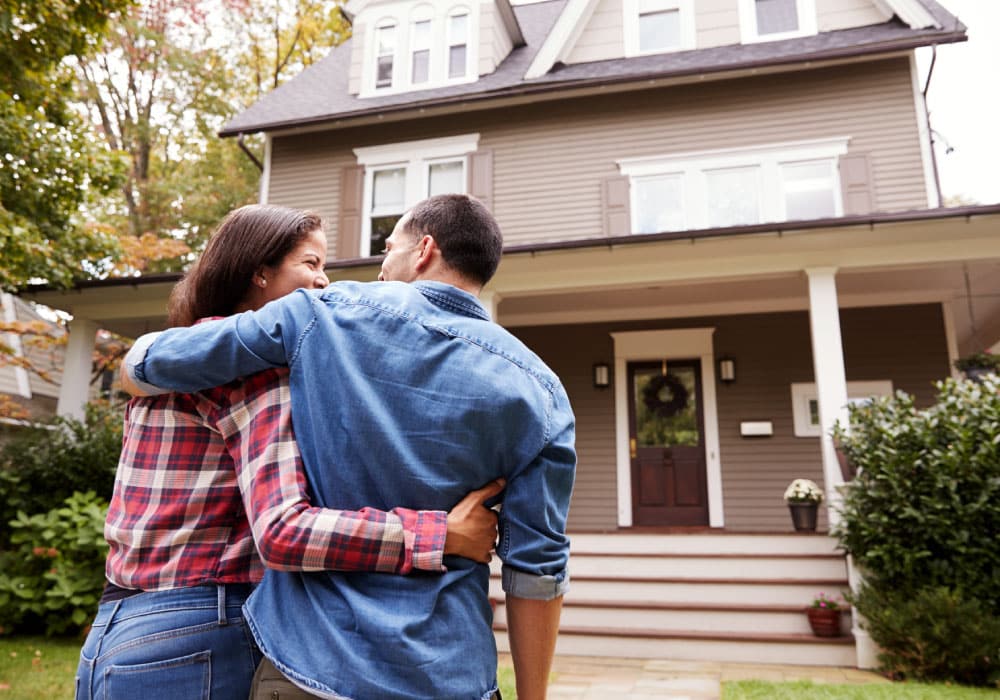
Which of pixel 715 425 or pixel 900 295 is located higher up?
pixel 900 295

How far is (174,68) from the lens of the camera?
17125 millimetres

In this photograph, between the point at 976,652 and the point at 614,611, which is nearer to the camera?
the point at 976,652

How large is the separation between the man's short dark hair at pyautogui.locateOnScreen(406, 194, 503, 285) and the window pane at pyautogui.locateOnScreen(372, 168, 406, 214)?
9.29 metres

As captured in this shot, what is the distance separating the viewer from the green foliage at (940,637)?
479cm

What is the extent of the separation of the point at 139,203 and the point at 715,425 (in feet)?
48.0

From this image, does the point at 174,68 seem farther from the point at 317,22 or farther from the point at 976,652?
the point at 976,652

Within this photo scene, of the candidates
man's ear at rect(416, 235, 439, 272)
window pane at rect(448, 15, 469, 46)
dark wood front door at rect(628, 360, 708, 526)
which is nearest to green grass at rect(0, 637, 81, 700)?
man's ear at rect(416, 235, 439, 272)

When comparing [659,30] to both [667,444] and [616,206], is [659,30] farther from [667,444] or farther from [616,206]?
[667,444]

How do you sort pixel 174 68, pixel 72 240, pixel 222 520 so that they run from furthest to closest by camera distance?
pixel 174 68 < pixel 72 240 < pixel 222 520

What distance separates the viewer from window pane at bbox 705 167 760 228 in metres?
9.19

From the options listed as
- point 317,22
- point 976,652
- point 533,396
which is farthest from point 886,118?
point 317,22

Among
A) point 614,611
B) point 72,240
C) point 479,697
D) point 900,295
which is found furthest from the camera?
point 900,295

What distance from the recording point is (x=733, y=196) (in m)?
9.31

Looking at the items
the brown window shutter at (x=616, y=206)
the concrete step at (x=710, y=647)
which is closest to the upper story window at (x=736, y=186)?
the brown window shutter at (x=616, y=206)
